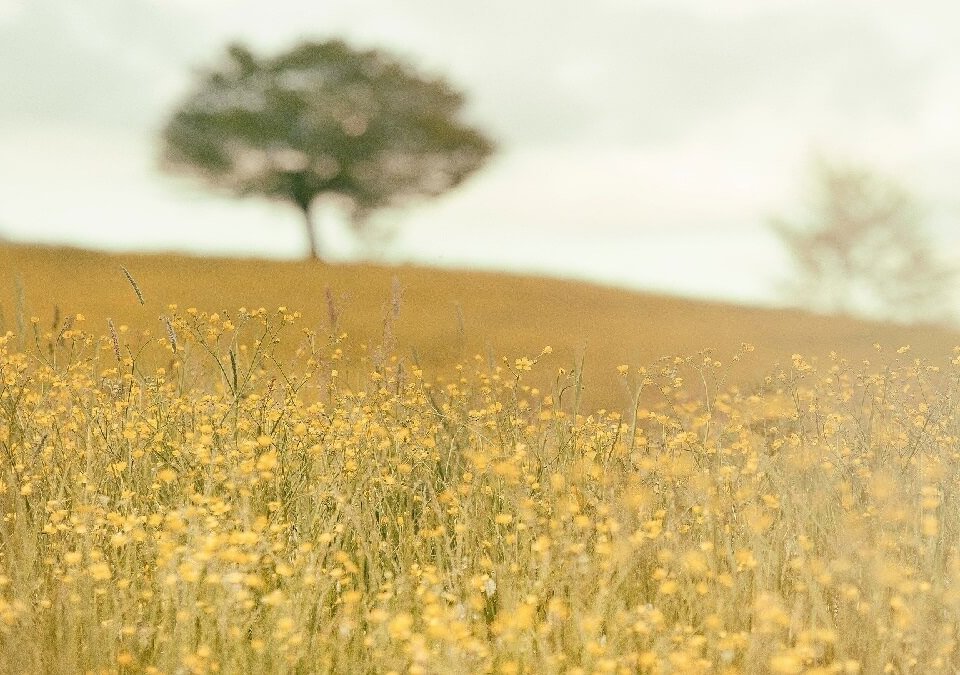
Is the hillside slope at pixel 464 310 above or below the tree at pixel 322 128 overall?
below

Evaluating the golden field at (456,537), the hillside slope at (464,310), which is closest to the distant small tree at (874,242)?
the hillside slope at (464,310)

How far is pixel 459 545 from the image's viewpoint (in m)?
3.94

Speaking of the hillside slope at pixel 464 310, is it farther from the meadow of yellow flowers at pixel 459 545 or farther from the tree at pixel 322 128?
the tree at pixel 322 128

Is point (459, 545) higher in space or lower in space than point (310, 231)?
lower

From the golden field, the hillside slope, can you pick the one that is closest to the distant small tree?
the hillside slope

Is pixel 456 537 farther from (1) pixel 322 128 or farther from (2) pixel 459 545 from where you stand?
(1) pixel 322 128

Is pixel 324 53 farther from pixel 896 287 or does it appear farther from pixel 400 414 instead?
pixel 400 414

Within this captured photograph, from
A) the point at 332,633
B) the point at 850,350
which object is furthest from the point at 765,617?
the point at 850,350

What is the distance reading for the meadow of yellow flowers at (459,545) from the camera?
3.23m

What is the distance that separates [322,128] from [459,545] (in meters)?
25.7

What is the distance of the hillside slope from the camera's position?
14.1 metres

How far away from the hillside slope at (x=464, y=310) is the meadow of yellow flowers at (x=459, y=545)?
21.0ft

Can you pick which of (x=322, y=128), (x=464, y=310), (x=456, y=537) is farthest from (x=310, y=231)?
(x=456, y=537)

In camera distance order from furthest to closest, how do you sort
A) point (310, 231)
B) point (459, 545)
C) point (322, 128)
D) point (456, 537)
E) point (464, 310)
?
point (310, 231)
point (322, 128)
point (464, 310)
point (456, 537)
point (459, 545)
